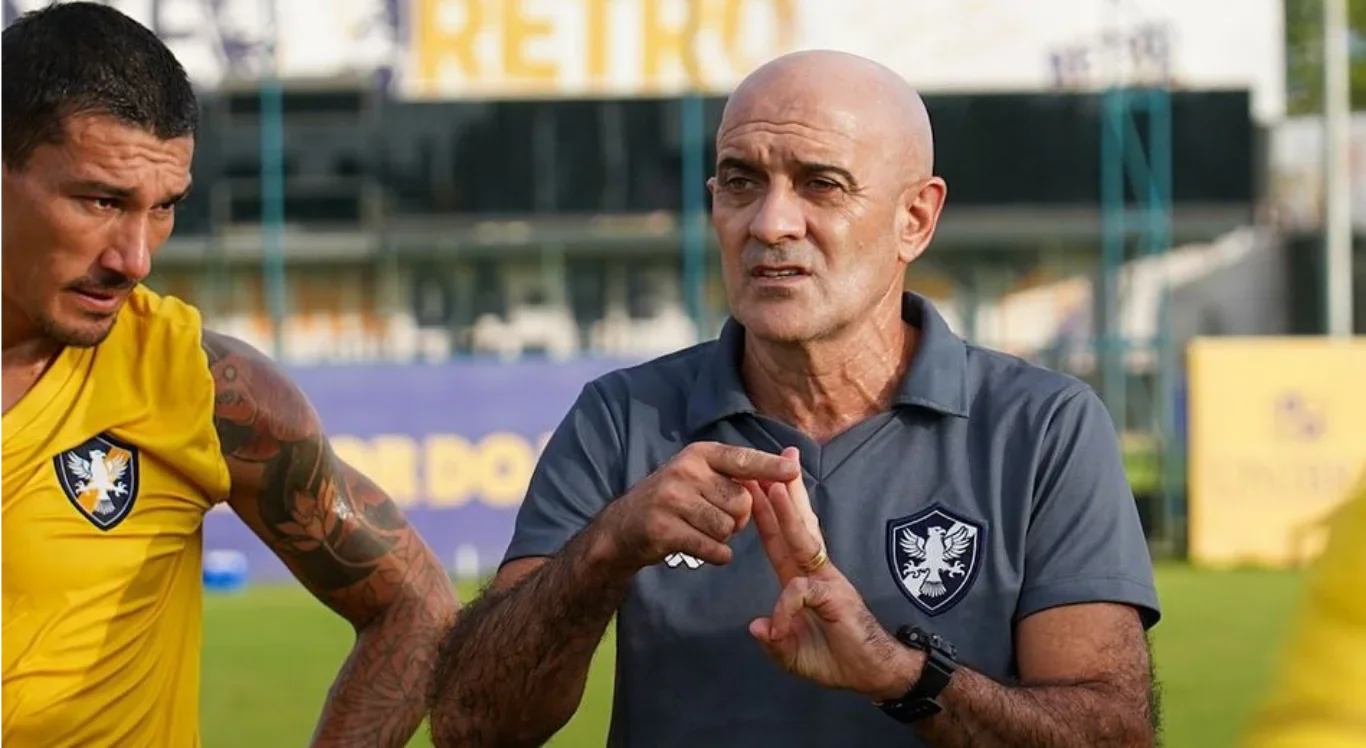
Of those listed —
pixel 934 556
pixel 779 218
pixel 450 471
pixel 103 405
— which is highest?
pixel 779 218

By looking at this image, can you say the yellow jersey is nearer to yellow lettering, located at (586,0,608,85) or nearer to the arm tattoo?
the arm tattoo

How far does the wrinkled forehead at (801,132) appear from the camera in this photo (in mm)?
3943

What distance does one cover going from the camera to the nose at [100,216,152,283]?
13.1 feet

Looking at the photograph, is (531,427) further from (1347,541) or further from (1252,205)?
(1347,541)

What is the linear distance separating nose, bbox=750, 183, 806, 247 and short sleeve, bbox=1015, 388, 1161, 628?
54 centimetres

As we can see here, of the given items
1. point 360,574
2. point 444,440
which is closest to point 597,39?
point 444,440

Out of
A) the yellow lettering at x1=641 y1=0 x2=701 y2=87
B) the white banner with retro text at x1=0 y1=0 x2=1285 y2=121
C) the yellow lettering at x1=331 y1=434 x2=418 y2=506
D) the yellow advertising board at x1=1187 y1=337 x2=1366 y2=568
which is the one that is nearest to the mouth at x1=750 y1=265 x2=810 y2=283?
the yellow lettering at x1=331 y1=434 x2=418 y2=506

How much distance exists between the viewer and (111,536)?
412cm

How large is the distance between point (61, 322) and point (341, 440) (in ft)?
53.8

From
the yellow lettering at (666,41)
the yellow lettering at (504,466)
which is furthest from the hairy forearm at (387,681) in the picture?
the yellow lettering at (666,41)

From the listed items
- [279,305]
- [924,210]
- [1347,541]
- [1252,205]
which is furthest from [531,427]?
[1347,541]

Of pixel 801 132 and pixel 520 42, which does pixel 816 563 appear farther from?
pixel 520 42

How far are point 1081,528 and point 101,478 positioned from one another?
169 centimetres

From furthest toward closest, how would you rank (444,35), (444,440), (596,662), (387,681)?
(444,35)
(444,440)
(596,662)
(387,681)
